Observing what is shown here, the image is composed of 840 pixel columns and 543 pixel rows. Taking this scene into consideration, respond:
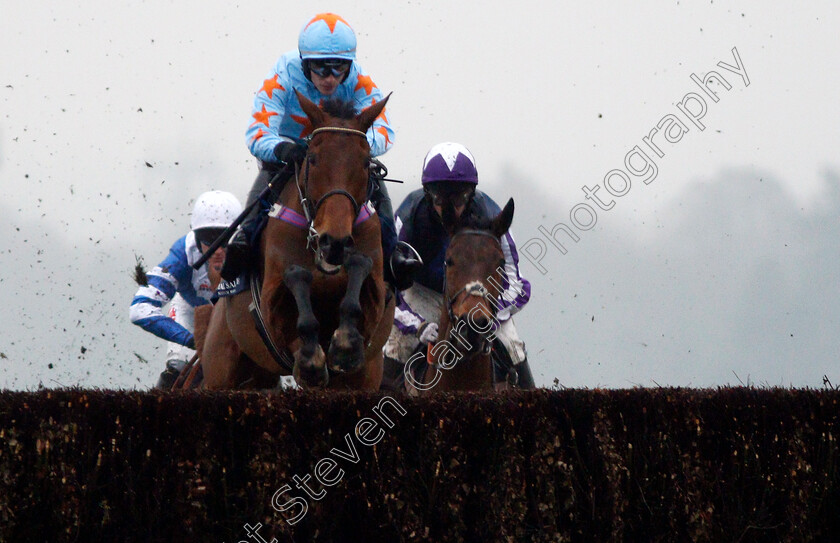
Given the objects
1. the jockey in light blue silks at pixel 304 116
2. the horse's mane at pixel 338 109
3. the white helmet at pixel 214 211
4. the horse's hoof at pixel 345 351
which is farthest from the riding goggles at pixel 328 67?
the white helmet at pixel 214 211

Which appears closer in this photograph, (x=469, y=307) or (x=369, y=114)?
(x=369, y=114)

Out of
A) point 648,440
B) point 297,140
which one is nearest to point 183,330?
point 297,140

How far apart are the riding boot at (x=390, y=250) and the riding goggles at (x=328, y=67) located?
0.71 m

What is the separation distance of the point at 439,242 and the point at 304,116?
5.48ft

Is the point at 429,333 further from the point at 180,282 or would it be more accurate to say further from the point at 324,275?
the point at 180,282

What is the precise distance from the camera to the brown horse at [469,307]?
6949 millimetres

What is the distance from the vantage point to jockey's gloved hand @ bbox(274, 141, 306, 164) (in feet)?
21.1

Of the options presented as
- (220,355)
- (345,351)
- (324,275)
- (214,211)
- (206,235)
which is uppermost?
(324,275)

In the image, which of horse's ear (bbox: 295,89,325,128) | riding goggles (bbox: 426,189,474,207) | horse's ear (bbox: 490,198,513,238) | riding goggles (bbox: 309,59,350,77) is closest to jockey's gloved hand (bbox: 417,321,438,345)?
horse's ear (bbox: 490,198,513,238)

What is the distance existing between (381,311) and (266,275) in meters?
0.67

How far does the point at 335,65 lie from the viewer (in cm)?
688

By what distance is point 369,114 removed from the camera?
636 cm

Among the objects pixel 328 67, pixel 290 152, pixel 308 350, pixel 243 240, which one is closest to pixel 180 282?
pixel 243 240

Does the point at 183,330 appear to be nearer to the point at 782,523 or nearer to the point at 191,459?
the point at 191,459
